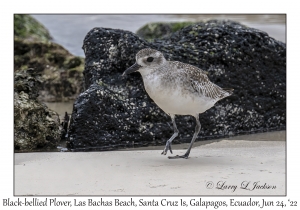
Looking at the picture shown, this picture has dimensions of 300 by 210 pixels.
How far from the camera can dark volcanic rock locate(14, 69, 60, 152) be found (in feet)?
31.6

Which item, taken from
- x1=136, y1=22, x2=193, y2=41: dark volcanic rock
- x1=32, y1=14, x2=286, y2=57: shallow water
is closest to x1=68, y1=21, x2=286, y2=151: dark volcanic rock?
x1=32, y1=14, x2=286, y2=57: shallow water

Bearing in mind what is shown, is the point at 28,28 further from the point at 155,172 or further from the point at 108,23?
the point at 155,172

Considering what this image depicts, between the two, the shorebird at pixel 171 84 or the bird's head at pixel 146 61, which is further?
the bird's head at pixel 146 61

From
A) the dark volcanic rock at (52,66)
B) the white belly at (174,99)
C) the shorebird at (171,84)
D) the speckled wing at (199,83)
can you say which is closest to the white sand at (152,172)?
the shorebird at (171,84)

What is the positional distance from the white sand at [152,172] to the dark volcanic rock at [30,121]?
0.68m

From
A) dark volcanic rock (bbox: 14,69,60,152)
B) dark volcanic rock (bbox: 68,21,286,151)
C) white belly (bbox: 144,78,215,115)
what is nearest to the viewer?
white belly (bbox: 144,78,215,115)

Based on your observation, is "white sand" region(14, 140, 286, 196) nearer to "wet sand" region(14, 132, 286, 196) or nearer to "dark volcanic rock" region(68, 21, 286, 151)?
"wet sand" region(14, 132, 286, 196)

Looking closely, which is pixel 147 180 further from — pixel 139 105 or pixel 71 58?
pixel 71 58

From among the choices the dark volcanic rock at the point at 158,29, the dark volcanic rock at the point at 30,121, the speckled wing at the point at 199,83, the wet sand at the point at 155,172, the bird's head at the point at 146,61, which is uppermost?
the dark volcanic rock at the point at 158,29

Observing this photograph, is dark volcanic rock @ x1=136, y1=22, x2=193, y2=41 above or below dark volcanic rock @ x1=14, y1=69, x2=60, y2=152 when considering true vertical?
above

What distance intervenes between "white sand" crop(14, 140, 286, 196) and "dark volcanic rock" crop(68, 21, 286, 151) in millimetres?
838

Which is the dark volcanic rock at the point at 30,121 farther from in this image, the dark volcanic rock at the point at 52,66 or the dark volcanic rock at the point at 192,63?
the dark volcanic rock at the point at 52,66

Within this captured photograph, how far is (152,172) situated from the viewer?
7766 mm

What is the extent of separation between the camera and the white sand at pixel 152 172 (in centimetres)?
703
